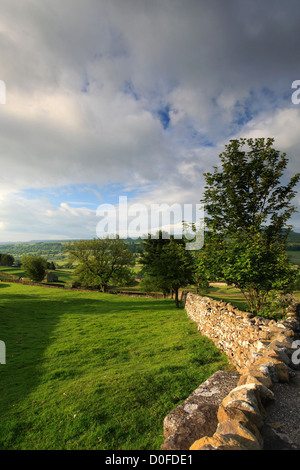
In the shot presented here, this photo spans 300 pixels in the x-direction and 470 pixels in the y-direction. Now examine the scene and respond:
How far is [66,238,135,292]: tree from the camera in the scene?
36219mm

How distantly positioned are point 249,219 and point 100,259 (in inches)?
1223

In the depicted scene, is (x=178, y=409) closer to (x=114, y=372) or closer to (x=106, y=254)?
(x=114, y=372)

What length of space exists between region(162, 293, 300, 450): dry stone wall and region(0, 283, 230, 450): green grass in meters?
0.86

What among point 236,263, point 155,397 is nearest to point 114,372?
point 155,397

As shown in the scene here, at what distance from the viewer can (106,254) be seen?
37.0 m

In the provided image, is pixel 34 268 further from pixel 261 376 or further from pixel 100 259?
pixel 261 376

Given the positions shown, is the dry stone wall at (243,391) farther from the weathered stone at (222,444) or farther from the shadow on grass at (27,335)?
the shadow on grass at (27,335)

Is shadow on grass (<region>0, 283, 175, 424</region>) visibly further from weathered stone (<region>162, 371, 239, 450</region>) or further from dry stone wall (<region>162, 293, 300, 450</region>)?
dry stone wall (<region>162, 293, 300, 450</region>)

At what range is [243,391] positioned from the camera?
123 inches

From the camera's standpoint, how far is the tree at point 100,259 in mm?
36219

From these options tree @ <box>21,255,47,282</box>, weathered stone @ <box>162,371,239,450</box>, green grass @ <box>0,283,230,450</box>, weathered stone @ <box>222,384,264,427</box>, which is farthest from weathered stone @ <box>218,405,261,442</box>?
tree @ <box>21,255,47,282</box>

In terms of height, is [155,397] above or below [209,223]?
below
